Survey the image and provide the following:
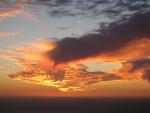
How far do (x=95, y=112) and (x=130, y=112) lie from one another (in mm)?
14356

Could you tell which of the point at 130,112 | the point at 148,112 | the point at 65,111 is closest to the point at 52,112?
the point at 65,111

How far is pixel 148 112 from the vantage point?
476ft

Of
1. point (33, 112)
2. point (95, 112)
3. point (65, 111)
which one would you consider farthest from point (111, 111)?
point (33, 112)

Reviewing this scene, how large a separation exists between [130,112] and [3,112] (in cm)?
4796

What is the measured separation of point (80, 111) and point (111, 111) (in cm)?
1254

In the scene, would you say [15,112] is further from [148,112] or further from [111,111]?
[148,112]

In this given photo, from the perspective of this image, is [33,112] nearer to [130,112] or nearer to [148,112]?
[130,112]

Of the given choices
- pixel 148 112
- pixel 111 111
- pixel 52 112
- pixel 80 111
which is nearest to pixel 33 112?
pixel 52 112

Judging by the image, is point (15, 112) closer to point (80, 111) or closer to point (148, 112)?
point (80, 111)

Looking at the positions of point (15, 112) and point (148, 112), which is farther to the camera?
point (15, 112)

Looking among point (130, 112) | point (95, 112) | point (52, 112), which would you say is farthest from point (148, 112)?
point (52, 112)

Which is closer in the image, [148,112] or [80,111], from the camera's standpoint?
[148,112]

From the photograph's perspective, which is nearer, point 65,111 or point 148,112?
point 148,112

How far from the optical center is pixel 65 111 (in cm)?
17188
